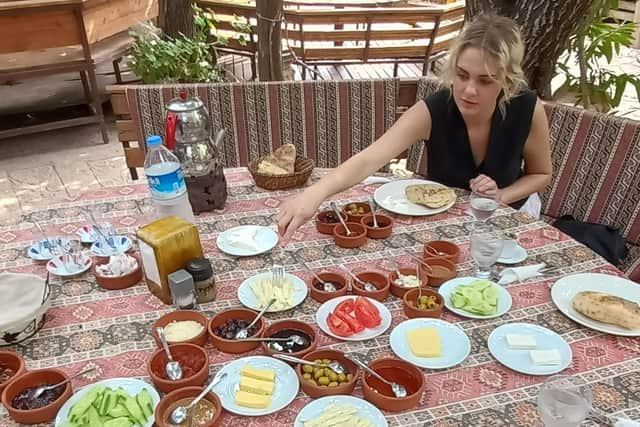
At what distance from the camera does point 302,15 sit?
4.54 metres

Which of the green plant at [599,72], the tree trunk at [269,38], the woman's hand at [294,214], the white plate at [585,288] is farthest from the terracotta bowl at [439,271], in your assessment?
the tree trunk at [269,38]

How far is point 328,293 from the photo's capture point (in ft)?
4.68

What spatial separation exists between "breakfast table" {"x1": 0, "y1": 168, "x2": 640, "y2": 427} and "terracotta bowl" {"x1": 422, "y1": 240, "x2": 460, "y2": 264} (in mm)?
30

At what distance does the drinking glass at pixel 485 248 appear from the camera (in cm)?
147

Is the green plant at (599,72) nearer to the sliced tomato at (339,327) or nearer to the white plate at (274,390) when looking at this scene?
the sliced tomato at (339,327)

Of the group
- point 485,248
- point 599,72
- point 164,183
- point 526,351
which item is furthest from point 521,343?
point 599,72

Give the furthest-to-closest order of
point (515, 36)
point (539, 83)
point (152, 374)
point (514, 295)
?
point (539, 83), point (515, 36), point (514, 295), point (152, 374)

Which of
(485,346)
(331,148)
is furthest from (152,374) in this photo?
(331,148)

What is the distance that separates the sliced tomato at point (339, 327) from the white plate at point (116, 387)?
399 mm

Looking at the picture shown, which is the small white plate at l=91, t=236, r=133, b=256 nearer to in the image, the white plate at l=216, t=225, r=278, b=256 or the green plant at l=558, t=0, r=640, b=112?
the white plate at l=216, t=225, r=278, b=256

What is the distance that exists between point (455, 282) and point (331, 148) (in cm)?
146

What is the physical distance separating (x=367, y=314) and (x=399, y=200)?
621mm

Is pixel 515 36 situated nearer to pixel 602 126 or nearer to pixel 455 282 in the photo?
pixel 602 126

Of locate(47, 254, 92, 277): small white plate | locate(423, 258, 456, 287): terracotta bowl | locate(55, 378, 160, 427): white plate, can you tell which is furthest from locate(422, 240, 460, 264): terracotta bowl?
locate(47, 254, 92, 277): small white plate
